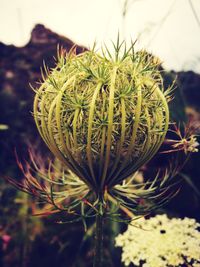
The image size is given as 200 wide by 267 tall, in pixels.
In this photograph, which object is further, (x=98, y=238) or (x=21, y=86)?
(x=21, y=86)

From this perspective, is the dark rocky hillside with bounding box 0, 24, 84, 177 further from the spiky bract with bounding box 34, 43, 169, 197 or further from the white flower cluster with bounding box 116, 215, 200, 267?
the spiky bract with bounding box 34, 43, 169, 197

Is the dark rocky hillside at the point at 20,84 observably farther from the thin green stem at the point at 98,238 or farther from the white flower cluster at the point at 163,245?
the thin green stem at the point at 98,238

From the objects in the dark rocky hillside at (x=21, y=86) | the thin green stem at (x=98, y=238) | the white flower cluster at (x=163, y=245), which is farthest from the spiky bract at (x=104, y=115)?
the dark rocky hillside at (x=21, y=86)

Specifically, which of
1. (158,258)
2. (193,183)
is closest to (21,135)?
(193,183)

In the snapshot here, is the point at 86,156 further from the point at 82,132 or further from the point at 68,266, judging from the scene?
the point at 68,266

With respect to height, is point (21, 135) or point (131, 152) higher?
point (21, 135)

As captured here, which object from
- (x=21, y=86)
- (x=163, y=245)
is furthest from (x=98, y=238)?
(x=21, y=86)

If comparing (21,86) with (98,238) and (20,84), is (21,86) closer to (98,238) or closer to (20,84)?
(20,84)

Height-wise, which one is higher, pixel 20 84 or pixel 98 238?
pixel 20 84
